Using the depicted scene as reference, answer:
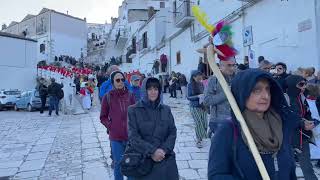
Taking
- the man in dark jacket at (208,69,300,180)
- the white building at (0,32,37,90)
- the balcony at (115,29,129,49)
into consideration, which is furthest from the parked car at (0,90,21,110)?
the balcony at (115,29,129,49)

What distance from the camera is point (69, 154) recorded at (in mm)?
9164

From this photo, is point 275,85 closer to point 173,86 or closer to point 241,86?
point 241,86

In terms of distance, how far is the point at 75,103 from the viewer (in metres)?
21.6

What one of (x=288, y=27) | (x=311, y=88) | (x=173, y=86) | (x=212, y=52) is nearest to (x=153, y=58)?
(x=173, y=86)

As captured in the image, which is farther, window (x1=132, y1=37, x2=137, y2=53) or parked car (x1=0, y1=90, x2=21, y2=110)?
window (x1=132, y1=37, x2=137, y2=53)

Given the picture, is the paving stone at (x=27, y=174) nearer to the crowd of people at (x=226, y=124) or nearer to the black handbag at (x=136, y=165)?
the crowd of people at (x=226, y=124)

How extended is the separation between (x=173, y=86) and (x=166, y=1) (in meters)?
31.5

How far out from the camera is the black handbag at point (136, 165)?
3.99 meters

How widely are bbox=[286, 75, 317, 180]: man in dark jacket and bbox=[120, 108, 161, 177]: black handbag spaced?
206cm

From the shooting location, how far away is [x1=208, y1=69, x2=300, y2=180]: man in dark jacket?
227cm

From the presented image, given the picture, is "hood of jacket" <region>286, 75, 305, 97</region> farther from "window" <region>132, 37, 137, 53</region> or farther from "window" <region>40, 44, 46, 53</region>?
"window" <region>40, 44, 46, 53</region>

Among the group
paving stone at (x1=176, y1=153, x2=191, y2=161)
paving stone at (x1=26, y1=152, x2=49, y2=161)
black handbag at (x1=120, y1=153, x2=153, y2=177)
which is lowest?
paving stone at (x1=26, y1=152, x2=49, y2=161)

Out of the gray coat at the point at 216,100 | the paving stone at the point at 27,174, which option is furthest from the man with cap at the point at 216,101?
the paving stone at the point at 27,174

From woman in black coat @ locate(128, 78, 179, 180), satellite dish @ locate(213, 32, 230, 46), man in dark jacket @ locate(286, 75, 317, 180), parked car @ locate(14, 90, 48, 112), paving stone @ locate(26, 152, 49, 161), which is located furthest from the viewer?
parked car @ locate(14, 90, 48, 112)
